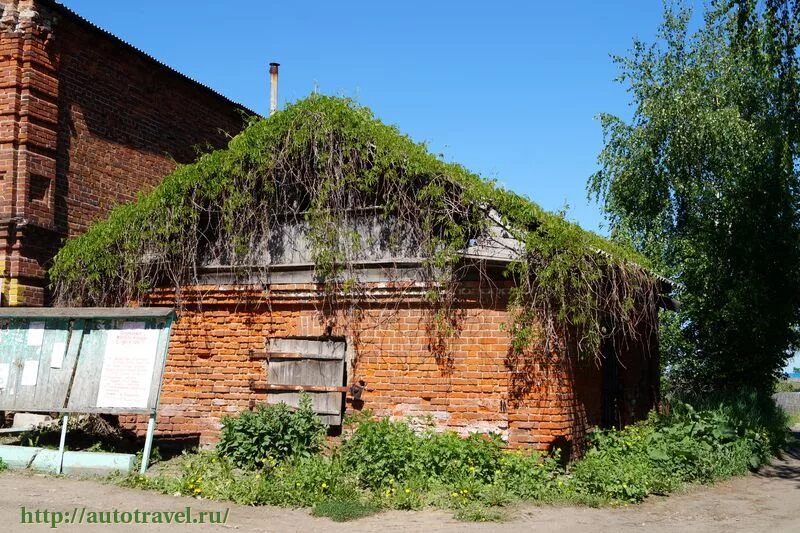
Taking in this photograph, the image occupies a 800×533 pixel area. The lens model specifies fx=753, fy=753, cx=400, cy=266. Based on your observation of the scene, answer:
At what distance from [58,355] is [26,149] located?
380cm

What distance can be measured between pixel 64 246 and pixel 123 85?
139 inches

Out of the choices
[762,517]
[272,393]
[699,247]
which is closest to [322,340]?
[272,393]

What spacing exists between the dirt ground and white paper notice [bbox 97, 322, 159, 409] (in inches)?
39.3

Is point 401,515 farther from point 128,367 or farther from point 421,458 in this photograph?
point 128,367

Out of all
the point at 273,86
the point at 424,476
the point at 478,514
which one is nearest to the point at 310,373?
the point at 424,476

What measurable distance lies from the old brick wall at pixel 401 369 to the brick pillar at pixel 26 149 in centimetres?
215

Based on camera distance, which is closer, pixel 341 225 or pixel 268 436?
pixel 268 436

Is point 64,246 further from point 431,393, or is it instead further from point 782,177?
point 782,177

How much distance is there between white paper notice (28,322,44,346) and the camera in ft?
31.3

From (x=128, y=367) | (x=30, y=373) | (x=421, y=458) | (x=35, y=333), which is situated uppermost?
(x=35, y=333)

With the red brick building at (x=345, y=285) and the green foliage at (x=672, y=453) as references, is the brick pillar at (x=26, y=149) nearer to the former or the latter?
the red brick building at (x=345, y=285)

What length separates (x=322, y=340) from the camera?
9.98 metres

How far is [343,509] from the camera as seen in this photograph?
734cm

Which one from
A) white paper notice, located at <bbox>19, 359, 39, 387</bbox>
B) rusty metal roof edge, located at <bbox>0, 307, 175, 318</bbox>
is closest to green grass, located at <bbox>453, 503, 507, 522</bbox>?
rusty metal roof edge, located at <bbox>0, 307, 175, 318</bbox>
